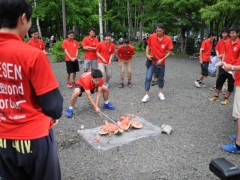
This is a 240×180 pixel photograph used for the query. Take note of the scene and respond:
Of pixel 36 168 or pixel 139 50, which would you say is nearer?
pixel 36 168

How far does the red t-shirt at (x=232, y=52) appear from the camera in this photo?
6000mm

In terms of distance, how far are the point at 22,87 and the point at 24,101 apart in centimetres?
10

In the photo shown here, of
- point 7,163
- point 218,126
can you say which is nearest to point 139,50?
point 218,126

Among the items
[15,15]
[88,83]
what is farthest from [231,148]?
[15,15]

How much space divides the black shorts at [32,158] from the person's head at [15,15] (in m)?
0.74

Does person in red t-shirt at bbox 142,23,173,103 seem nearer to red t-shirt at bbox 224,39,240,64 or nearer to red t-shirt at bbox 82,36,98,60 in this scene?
red t-shirt at bbox 224,39,240,64

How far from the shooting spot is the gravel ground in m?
3.84

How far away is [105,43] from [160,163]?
544cm

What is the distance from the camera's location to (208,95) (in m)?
7.98

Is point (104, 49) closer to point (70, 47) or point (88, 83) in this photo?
point (70, 47)

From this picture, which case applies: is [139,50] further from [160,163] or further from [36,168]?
[36,168]

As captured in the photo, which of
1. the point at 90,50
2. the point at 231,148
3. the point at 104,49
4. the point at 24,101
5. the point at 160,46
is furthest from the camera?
the point at 90,50

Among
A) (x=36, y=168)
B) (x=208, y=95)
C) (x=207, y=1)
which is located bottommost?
(x=208, y=95)

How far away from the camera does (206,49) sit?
8711 millimetres
